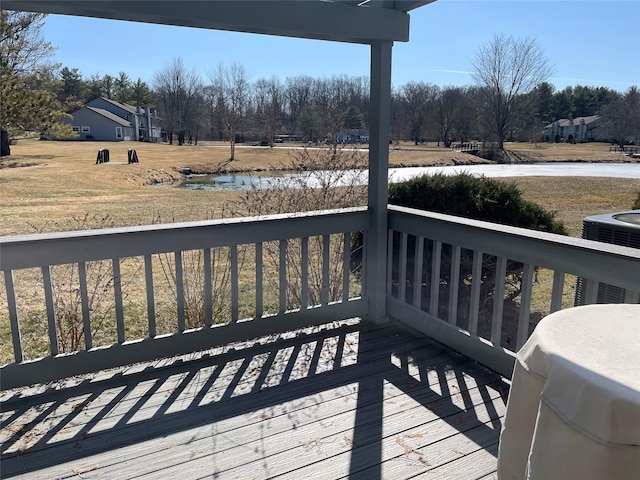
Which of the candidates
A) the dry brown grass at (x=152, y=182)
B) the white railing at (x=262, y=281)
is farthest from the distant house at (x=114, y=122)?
the white railing at (x=262, y=281)

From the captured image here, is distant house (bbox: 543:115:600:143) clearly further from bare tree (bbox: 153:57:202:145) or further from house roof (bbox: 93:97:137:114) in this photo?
house roof (bbox: 93:97:137:114)

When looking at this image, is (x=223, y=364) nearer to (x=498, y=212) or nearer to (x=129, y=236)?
(x=129, y=236)

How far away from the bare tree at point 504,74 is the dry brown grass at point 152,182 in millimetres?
403

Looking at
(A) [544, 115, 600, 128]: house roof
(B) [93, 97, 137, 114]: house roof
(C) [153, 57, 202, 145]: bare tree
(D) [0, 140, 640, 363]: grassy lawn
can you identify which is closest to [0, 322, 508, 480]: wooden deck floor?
(D) [0, 140, 640, 363]: grassy lawn

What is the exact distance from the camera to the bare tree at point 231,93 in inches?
194

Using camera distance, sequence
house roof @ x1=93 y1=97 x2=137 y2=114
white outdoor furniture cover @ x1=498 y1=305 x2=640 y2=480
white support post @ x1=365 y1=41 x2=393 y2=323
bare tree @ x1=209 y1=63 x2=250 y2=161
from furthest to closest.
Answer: house roof @ x1=93 y1=97 x2=137 y2=114
bare tree @ x1=209 y1=63 x2=250 y2=161
white support post @ x1=365 y1=41 x2=393 y2=323
white outdoor furniture cover @ x1=498 y1=305 x2=640 y2=480

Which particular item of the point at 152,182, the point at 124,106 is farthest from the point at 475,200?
the point at 152,182

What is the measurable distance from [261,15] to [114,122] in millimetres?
5904

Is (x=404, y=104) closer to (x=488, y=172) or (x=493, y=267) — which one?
(x=488, y=172)

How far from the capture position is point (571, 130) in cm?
443

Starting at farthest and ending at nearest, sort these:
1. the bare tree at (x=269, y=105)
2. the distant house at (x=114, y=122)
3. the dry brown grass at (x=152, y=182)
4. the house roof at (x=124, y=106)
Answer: the distant house at (x=114, y=122) → the house roof at (x=124, y=106) → the bare tree at (x=269, y=105) → the dry brown grass at (x=152, y=182)

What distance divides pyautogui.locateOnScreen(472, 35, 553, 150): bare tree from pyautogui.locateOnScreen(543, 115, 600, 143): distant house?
0.43 meters

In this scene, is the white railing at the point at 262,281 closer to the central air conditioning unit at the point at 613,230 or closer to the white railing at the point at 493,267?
the white railing at the point at 493,267

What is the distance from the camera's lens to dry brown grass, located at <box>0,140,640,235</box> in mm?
4445
